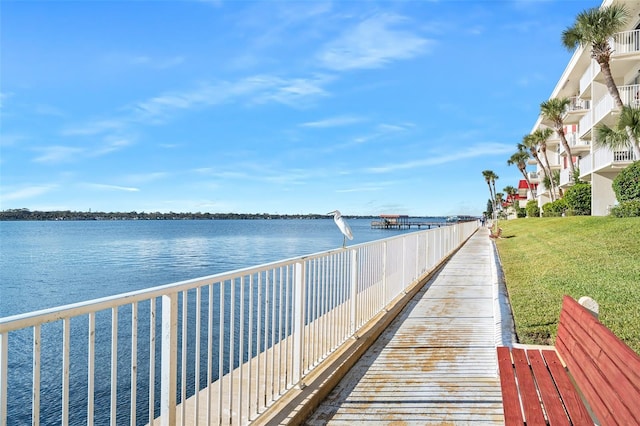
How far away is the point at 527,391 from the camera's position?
109 inches

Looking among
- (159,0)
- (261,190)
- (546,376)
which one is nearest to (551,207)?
(159,0)

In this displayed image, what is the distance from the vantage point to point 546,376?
305cm

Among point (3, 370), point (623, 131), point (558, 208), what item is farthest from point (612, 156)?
point (3, 370)

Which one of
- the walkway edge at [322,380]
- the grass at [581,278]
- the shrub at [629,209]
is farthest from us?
the shrub at [629,209]

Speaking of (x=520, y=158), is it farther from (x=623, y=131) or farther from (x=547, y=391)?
(x=547, y=391)

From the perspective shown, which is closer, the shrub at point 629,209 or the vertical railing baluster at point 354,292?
the vertical railing baluster at point 354,292

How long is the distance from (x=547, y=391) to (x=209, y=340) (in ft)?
6.91

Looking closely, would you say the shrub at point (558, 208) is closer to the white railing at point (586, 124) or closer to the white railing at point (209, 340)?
the white railing at point (586, 124)

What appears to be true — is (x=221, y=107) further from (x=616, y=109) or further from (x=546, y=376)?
(x=546, y=376)

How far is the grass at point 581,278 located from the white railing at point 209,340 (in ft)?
6.71

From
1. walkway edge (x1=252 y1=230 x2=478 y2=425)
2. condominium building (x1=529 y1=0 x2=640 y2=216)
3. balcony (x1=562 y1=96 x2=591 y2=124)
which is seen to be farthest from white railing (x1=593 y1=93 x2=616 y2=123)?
walkway edge (x1=252 y1=230 x2=478 y2=425)

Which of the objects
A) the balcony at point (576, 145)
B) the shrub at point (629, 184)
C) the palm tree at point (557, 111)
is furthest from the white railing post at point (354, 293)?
the balcony at point (576, 145)

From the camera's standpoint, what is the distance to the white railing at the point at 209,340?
1935 mm

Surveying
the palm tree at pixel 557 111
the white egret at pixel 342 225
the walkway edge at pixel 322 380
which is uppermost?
the palm tree at pixel 557 111
